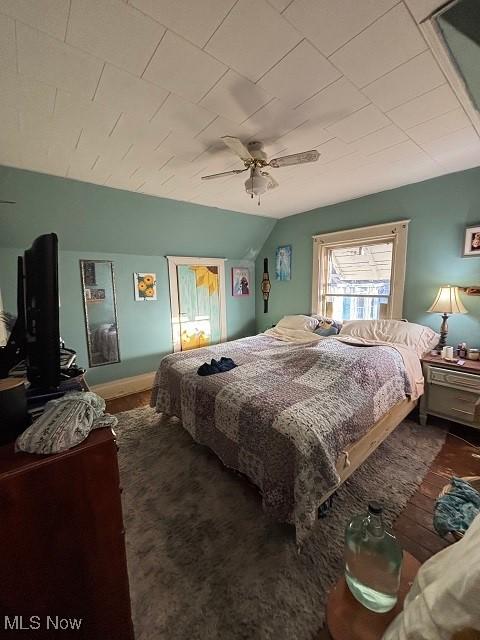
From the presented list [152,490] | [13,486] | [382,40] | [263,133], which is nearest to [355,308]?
[263,133]

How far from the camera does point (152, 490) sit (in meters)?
1.84

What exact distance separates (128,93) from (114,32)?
1.11 feet

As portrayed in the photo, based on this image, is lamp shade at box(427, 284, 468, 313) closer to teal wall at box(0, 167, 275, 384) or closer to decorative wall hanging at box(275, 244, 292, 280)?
decorative wall hanging at box(275, 244, 292, 280)

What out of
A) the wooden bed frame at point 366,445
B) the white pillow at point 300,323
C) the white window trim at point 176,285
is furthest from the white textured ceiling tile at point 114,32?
the white pillow at point 300,323

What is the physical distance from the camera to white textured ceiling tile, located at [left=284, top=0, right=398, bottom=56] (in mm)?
958

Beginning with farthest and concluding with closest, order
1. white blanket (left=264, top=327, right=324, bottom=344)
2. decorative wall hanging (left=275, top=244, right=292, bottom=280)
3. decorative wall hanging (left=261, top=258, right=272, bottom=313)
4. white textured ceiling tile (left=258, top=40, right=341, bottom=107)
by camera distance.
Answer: decorative wall hanging (left=261, top=258, right=272, bottom=313)
decorative wall hanging (left=275, top=244, right=292, bottom=280)
white blanket (left=264, top=327, right=324, bottom=344)
white textured ceiling tile (left=258, top=40, right=341, bottom=107)

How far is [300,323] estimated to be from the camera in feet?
12.0

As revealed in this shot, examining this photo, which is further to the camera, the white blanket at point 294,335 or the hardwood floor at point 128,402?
the white blanket at point 294,335

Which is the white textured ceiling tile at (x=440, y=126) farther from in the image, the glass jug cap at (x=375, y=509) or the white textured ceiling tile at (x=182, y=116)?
the glass jug cap at (x=375, y=509)

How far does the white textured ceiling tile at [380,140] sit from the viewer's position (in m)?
1.80

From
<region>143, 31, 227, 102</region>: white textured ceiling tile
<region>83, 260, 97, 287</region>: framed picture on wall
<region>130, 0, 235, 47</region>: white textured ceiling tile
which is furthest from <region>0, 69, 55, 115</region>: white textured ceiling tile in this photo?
<region>83, 260, 97, 287</region>: framed picture on wall

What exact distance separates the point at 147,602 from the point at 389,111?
9.82ft

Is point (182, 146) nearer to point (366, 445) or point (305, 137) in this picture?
point (305, 137)

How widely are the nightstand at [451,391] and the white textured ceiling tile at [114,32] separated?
121 inches
